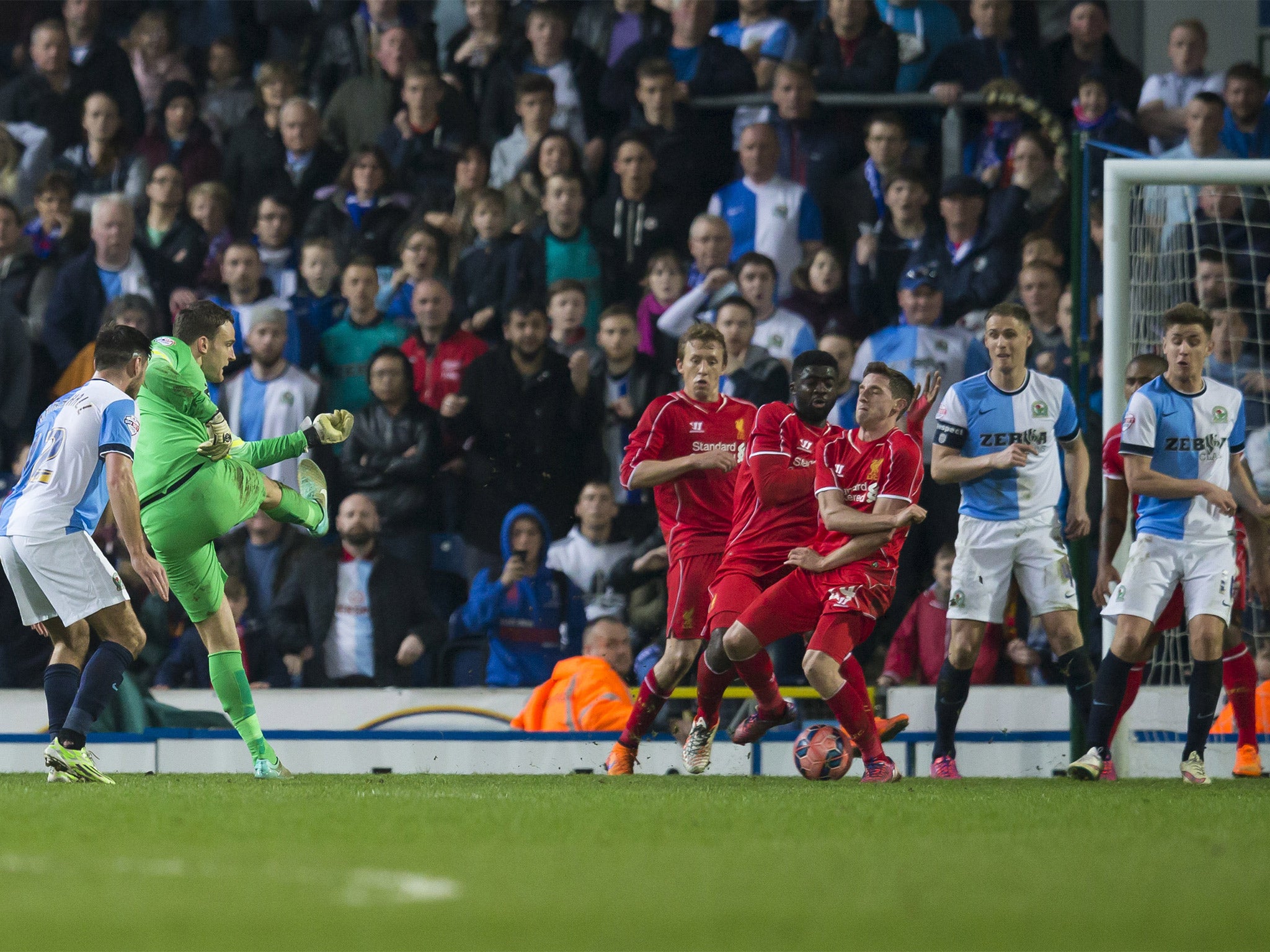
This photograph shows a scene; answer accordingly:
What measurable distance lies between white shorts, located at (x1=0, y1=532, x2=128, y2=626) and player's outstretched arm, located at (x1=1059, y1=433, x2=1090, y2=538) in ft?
14.3

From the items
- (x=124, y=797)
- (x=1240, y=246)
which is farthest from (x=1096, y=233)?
(x=124, y=797)

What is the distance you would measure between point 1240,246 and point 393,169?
6.04 m

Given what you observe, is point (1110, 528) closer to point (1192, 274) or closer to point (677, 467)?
point (677, 467)

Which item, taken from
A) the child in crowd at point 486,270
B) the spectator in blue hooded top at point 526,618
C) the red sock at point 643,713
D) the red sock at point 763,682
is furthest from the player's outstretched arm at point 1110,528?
the child in crowd at point 486,270

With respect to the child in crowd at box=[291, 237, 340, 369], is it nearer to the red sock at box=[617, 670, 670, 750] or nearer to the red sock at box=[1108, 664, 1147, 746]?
the red sock at box=[617, 670, 670, 750]

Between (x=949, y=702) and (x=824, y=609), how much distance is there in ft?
3.72

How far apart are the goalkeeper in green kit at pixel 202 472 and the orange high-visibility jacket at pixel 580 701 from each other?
86.5 inches

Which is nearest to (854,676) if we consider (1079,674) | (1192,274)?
(1079,674)

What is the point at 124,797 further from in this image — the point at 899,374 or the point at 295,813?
the point at 899,374

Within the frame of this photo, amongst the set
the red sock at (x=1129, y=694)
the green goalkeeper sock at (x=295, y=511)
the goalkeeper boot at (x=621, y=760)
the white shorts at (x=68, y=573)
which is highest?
the green goalkeeper sock at (x=295, y=511)

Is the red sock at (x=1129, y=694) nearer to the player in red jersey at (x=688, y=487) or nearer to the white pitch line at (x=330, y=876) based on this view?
the player in red jersey at (x=688, y=487)

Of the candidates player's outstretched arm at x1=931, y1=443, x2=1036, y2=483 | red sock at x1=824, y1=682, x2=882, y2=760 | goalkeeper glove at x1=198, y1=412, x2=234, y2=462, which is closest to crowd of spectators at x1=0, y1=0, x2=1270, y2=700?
player's outstretched arm at x1=931, y1=443, x2=1036, y2=483

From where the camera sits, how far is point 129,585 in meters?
11.4

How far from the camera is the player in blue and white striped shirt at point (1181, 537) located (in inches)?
309
